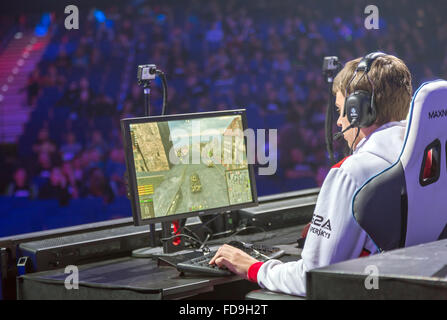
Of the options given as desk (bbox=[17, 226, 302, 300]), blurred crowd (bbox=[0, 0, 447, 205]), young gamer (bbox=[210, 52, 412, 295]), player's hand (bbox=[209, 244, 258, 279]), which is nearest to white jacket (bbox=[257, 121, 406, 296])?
young gamer (bbox=[210, 52, 412, 295])

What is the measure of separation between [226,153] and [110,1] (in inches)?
188

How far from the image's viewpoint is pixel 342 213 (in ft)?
4.07

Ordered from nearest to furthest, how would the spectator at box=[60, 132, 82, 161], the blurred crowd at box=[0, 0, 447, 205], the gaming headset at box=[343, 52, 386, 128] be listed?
the gaming headset at box=[343, 52, 386, 128]
the spectator at box=[60, 132, 82, 161]
the blurred crowd at box=[0, 0, 447, 205]

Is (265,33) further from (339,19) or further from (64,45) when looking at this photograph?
(64,45)

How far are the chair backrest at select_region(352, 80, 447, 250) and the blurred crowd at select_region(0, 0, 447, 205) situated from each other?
444cm

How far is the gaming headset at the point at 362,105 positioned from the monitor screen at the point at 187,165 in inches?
21.2

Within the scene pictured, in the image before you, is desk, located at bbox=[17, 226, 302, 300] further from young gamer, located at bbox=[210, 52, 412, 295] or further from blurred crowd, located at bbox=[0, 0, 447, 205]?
blurred crowd, located at bbox=[0, 0, 447, 205]

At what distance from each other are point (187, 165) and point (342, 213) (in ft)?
2.19

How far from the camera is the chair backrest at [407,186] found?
1183 mm

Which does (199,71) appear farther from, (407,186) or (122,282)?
(407,186)

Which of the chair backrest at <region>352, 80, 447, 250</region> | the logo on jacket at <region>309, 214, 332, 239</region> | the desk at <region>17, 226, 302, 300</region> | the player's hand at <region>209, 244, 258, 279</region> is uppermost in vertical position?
the chair backrest at <region>352, 80, 447, 250</region>

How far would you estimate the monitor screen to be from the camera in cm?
171

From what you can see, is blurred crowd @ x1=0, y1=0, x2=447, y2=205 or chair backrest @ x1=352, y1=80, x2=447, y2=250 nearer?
chair backrest @ x1=352, y1=80, x2=447, y2=250
